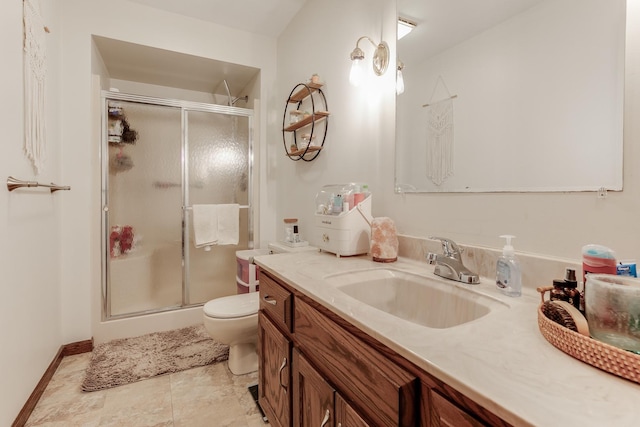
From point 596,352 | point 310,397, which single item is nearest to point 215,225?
point 310,397

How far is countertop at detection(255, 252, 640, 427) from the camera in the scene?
0.38m

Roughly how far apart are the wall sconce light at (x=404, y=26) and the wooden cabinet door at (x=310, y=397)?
143 cm

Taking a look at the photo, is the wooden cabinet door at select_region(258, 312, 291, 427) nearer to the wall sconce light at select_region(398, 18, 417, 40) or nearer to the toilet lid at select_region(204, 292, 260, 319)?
the toilet lid at select_region(204, 292, 260, 319)

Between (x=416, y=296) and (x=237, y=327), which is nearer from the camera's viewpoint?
(x=416, y=296)

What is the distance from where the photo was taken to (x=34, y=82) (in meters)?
1.56

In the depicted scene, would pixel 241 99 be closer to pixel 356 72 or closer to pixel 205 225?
pixel 205 225

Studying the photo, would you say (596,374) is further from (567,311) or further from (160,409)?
(160,409)

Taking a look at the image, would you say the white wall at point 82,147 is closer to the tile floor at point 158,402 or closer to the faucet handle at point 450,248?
the tile floor at point 158,402

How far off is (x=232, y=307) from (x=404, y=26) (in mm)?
1759

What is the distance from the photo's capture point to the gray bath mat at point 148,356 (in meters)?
1.78

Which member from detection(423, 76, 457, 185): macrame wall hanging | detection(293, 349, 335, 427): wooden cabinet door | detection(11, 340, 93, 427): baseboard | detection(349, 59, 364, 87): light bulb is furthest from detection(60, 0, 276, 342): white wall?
detection(423, 76, 457, 185): macrame wall hanging

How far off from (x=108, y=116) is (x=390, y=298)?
96.9 inches

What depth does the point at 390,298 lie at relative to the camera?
113cm

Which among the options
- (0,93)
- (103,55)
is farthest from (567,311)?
(103,55)
